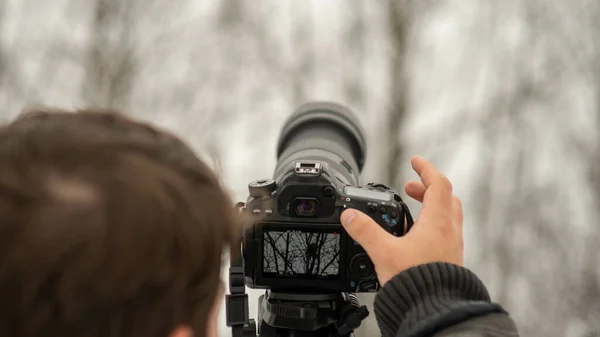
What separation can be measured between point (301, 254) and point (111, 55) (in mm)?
2240

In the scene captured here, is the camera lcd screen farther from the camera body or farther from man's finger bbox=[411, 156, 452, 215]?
man's finger bbox=[411, 156, 452, 215]

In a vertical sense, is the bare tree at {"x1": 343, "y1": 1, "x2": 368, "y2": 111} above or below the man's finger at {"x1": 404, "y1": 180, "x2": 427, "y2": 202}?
above

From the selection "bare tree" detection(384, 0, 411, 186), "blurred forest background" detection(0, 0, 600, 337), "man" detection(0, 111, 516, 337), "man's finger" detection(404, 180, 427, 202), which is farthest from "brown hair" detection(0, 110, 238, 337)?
"bare tree" detection(384, 0, 411, 186)

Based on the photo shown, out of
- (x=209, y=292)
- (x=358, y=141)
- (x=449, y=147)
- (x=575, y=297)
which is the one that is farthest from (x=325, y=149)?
(x=575, y=297)

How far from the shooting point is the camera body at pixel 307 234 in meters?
0.82

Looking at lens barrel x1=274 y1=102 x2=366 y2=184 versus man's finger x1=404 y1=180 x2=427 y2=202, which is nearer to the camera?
man's finger x1=404 y1=180 x2=427 y2=202

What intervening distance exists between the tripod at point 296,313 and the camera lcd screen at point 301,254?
0.12 ft

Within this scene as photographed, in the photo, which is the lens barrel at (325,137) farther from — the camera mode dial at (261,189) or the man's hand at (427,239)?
the man's hand at (427,239)

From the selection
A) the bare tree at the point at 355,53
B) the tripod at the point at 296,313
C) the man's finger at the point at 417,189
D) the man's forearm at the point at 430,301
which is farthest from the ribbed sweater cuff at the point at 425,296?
the bare tree at the point at 355,53

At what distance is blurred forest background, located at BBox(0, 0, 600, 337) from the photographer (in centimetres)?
261

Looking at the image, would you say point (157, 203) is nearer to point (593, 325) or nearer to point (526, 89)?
point (526, 89)

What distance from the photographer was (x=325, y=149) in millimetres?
987

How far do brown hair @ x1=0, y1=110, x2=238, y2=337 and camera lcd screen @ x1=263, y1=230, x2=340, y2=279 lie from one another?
38cm

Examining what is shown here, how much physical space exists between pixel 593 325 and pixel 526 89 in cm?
105
